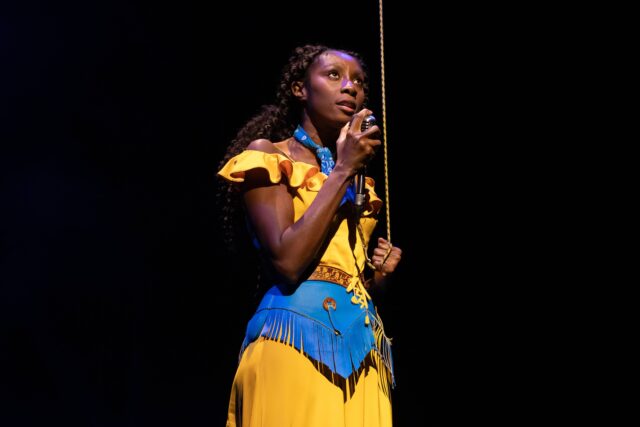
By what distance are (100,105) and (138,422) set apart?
110 cm

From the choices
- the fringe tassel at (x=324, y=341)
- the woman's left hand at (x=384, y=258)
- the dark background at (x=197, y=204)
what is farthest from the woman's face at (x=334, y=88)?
the dark background at (x=197, y=204)

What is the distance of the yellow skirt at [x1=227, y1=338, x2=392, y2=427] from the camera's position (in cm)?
132

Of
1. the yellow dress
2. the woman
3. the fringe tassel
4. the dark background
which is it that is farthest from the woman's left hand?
the dark background

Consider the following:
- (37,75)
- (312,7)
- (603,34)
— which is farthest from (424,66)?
(37,75)

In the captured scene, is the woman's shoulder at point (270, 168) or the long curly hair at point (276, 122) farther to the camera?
the long curly hair at point (276, 122)

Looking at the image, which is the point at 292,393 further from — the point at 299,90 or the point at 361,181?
the point at 299,90

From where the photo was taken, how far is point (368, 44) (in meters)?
2.62

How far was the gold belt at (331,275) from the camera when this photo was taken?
4.74 feet

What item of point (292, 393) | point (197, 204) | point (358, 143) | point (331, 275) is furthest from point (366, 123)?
point (197, 204)

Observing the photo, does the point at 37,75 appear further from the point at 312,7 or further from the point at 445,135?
the point at 445,135

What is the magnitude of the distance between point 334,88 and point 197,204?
3.27 ft

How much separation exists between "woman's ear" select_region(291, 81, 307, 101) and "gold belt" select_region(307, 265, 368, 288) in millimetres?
503

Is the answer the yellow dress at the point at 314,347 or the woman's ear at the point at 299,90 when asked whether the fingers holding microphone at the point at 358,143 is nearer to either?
the yellow dress at the point at 314,347

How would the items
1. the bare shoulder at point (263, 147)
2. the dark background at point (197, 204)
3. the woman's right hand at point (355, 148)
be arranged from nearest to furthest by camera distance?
the woman's right hand at point (355, 148)
the bare shoulder at point (263, 147)
the dark background at point (197, 204)
